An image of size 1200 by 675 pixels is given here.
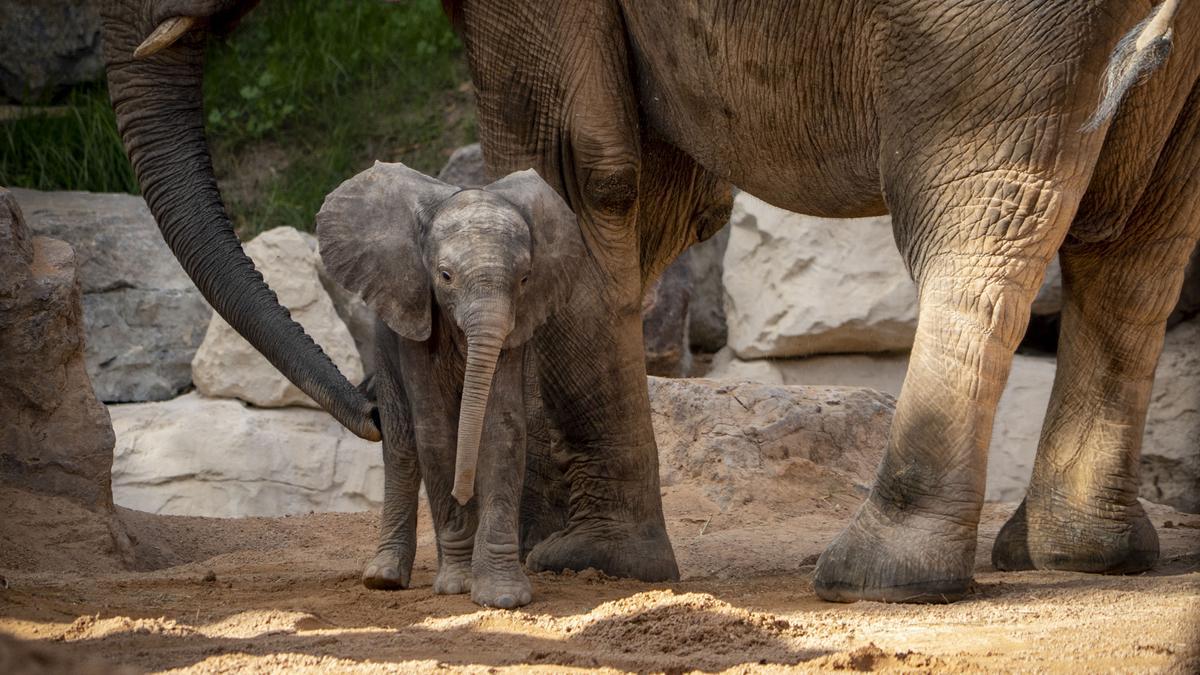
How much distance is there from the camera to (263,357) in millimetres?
8250

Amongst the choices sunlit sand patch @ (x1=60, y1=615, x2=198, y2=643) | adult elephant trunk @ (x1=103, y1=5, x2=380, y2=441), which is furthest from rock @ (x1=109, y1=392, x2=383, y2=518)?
sunlit sand patch @ (x1=60, y1=615, x2=198, y2=643)

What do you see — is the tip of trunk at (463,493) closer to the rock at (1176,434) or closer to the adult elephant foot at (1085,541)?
the adult elephant foot at (1085,541)

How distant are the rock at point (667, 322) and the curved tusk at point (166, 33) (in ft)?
13.6

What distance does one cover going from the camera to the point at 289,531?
689 centimetres

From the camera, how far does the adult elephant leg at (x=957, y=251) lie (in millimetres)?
4449

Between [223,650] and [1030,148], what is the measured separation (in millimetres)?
2388

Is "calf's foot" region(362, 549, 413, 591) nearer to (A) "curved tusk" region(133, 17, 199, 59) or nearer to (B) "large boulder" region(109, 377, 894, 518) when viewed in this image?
(A) "curved tusk" region(133, 17, 199, 59)

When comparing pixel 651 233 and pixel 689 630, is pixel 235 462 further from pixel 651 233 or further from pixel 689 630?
pixel 689 630

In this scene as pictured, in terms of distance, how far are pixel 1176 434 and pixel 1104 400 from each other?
430 cm

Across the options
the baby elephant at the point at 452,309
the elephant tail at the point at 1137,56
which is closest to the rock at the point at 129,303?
the baby elephant at the point at 452,309

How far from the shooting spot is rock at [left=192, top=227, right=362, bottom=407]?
8383 mm

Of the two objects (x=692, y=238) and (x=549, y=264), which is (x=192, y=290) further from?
(x=549, y=264)

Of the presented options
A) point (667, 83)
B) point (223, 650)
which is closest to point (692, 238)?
point (667, 83)

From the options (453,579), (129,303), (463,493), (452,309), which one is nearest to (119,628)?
(463,493)
